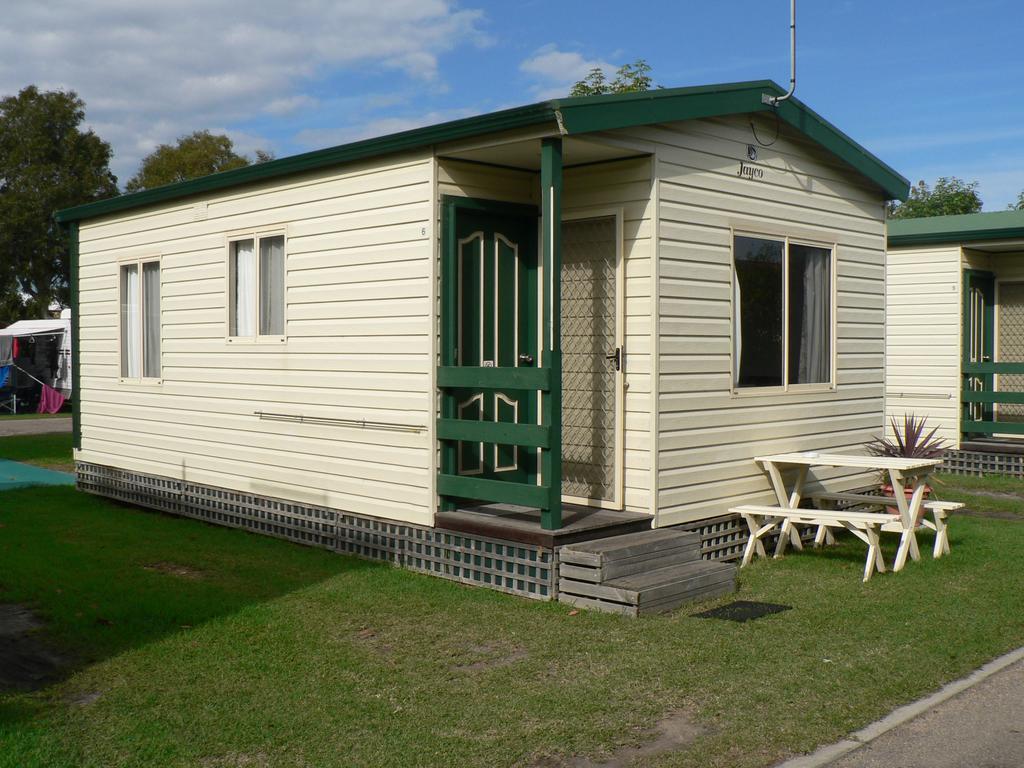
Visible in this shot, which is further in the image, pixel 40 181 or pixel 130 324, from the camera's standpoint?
pixel 40 181

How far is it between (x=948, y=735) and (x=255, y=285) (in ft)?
21.3

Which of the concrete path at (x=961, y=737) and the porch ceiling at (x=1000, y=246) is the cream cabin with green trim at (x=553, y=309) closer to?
the concrete path at (x=961, y=737)

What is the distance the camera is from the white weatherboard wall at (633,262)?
7.19 m

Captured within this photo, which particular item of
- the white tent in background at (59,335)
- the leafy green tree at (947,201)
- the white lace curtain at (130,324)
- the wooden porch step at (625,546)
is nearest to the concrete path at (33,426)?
the white tent in background at (59,335)

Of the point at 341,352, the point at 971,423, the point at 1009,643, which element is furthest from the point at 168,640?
the point at 971,423

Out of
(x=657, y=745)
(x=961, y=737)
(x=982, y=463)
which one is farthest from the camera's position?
(x=982, y=463)

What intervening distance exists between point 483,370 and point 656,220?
1537 millimetres

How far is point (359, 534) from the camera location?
A: 8023 millimetres

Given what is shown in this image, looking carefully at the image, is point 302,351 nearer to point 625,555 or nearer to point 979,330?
point 625,555

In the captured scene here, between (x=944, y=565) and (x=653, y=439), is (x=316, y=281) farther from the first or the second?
(x=944, y=565)

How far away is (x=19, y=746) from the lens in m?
4.24

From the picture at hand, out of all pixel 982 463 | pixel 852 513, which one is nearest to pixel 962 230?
pixel 982 463

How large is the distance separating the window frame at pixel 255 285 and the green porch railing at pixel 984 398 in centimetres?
861

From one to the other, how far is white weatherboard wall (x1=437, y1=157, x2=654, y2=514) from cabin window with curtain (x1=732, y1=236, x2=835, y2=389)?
1.00 m
